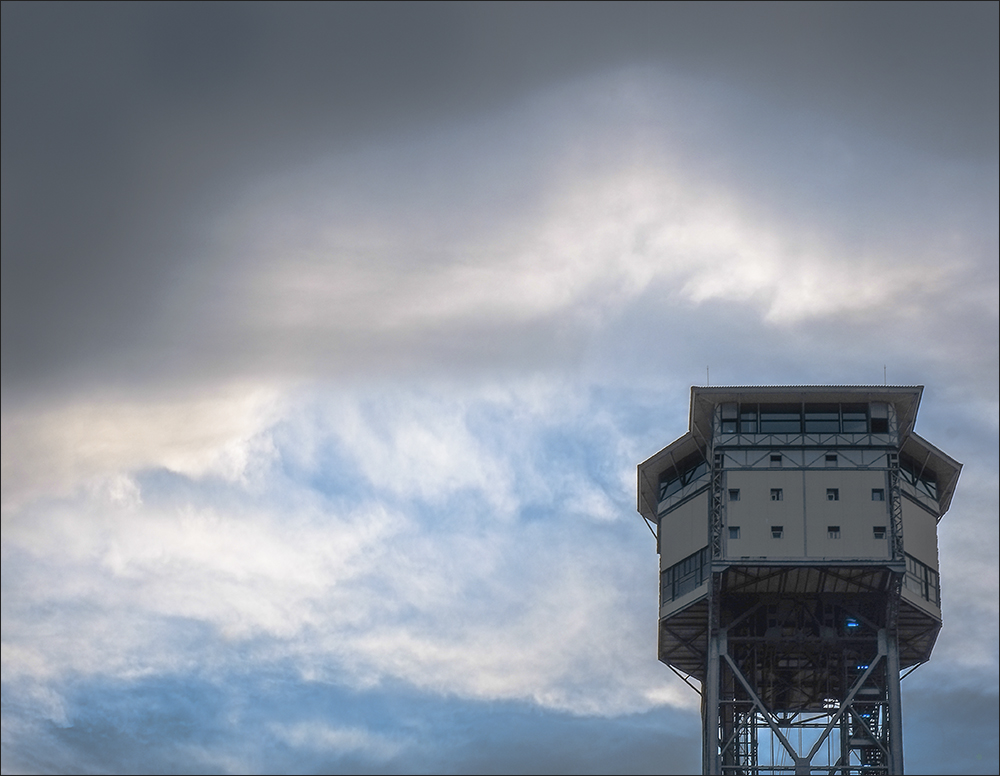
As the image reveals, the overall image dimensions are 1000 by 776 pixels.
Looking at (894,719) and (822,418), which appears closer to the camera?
(894,719)

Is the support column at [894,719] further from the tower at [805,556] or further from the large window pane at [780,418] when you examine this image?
the large window pane at [780,418]

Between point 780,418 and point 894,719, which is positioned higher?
point 780,418

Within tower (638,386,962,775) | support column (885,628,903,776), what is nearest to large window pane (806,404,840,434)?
tower (638,386,962,775)

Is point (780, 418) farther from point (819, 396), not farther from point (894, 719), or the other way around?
point (894, 719)

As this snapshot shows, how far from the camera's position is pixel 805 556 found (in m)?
89.2

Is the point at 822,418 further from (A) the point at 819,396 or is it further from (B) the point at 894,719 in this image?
(B) the point at 894,719

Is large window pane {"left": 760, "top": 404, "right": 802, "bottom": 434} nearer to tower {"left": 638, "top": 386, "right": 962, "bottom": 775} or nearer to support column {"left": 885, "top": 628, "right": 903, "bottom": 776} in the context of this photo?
tower {"left": 638, "top": 386, "right": 962, "bottom": 775}

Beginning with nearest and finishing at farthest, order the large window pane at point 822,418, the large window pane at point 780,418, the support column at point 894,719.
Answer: the support column at point 894,719 < the large window pane at point 822,418 < the large window pane at point 780,418

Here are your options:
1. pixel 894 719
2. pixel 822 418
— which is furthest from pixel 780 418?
pixel 894 719

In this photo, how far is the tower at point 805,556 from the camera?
89.9 m

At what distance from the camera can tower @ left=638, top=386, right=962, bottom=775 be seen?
295ft

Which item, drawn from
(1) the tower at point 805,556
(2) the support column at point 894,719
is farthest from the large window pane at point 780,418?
(2) the support column at point 894,719

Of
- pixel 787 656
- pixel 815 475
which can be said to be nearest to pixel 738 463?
pixel 815 475

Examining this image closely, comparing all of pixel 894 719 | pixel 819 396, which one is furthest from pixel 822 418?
pixel 894 719
